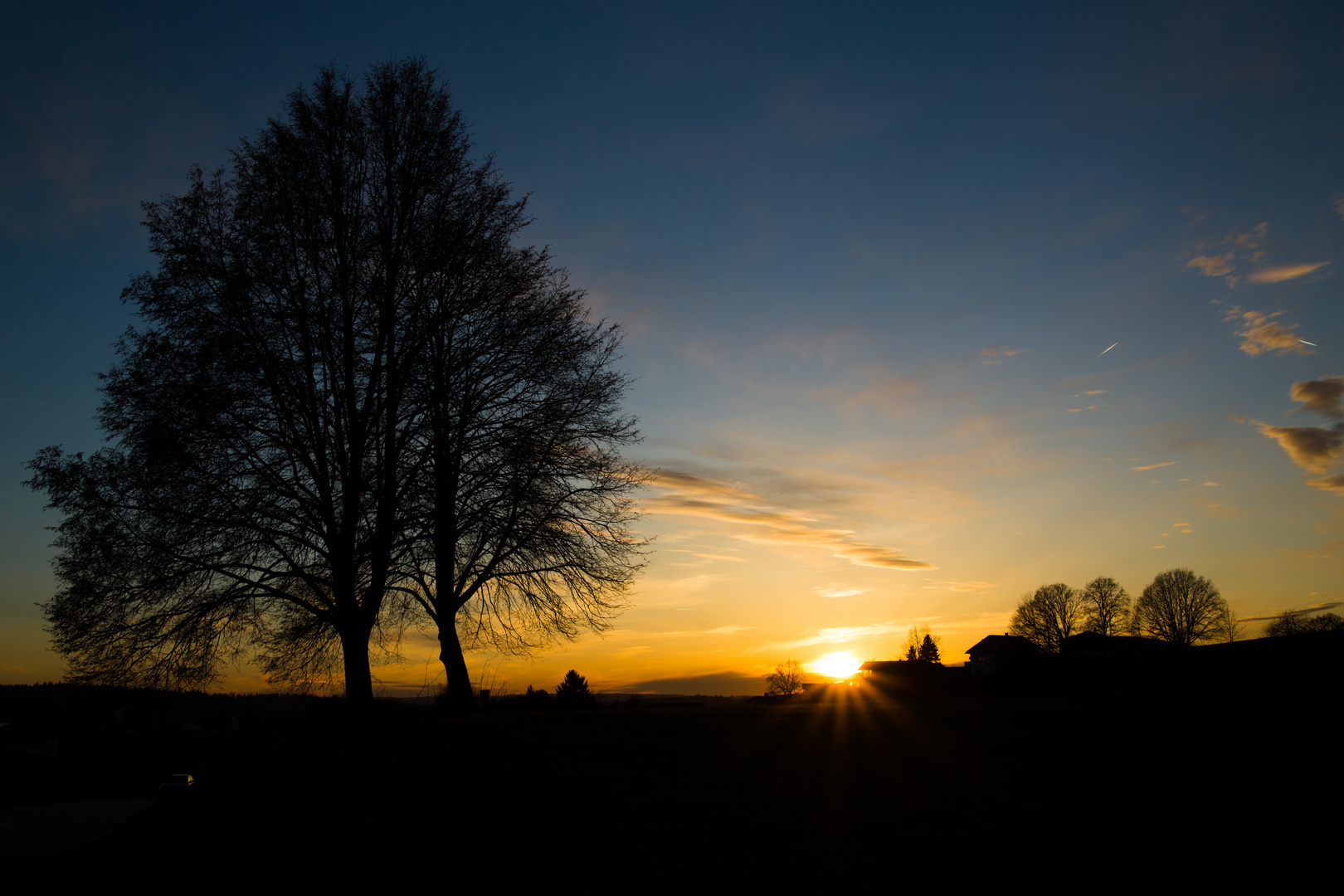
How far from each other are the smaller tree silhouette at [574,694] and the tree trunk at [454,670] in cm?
255

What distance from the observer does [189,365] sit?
1411cm

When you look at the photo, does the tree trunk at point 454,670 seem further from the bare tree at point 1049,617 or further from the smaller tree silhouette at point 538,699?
the bare tree at point 1049,617

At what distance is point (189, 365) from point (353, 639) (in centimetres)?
636

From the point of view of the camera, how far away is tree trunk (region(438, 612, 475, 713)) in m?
16.7

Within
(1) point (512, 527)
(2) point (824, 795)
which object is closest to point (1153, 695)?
(2) point (824, 795)

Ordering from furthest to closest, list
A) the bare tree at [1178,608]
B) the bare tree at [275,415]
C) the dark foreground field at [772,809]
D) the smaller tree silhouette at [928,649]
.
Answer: the smaller tree silhouette at [928,649] → the bare tree at [1178,608] → the bare tree at [275,415] → the dark foreground field at [772,809]

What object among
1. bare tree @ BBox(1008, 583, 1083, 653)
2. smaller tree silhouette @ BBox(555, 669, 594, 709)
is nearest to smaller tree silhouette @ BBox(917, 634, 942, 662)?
bare tree @ BBox(1008, 583, 1083, 653)

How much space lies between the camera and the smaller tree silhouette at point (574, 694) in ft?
61.6

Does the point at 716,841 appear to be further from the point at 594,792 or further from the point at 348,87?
the point at 348,87

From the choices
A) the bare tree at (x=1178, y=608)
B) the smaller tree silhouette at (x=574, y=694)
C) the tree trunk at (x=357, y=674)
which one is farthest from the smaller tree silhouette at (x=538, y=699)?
the bare tree at (x=1178, y=608)

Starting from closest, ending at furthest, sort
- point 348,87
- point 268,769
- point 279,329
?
point 268,769
point 279,329
point 348,87

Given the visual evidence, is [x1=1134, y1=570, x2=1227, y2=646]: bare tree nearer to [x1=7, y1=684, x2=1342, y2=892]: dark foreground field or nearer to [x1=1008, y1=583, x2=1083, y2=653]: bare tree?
[x1=1008, y1=583, x2=1083, y2=653]: bare tree

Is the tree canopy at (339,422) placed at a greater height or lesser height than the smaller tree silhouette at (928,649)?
greater

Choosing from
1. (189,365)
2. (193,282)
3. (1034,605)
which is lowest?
(1034,605)
